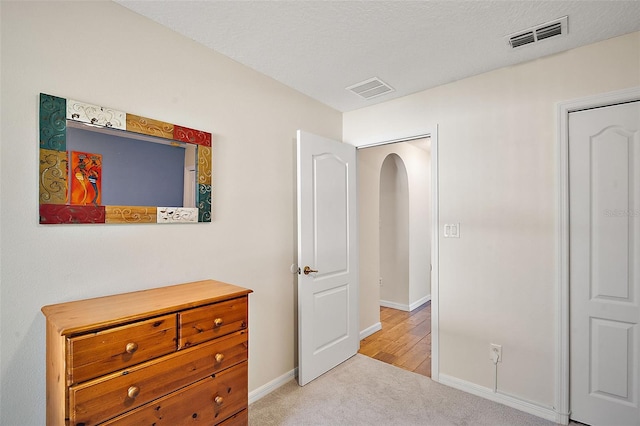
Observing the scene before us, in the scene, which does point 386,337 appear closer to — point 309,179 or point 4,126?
point 309,179

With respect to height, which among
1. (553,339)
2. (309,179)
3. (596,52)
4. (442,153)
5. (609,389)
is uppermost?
(596,52)

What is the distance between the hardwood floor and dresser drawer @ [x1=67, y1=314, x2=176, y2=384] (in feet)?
7.41

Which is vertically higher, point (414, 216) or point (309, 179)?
point (309, 179)

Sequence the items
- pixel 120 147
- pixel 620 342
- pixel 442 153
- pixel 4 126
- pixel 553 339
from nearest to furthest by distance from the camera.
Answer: pixel 4 126, pixel 120 147, pixel 620 342, pixel 553 339, pixel 442 153

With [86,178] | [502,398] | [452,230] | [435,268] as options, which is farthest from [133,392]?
[502,398]

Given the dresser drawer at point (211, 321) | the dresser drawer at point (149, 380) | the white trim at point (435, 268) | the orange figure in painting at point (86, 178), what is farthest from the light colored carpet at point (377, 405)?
the orange figure in painting at point (86, 178)

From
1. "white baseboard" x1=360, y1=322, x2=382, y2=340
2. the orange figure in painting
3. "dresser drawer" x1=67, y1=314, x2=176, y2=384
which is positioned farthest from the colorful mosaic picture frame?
"white baseboard" x1=360, y1=322, x2=382, y2=340

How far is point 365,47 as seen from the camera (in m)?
2.03

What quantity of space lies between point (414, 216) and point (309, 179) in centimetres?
289

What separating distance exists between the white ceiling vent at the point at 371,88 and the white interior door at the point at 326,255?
49 cm

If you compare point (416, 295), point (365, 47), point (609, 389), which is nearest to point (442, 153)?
point (365, 47)

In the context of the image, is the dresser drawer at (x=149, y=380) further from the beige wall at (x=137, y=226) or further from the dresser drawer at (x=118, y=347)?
the beige wall at (x=137, y=226)

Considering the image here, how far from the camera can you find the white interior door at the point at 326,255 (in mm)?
2562

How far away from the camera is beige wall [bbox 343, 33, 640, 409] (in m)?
2.12
